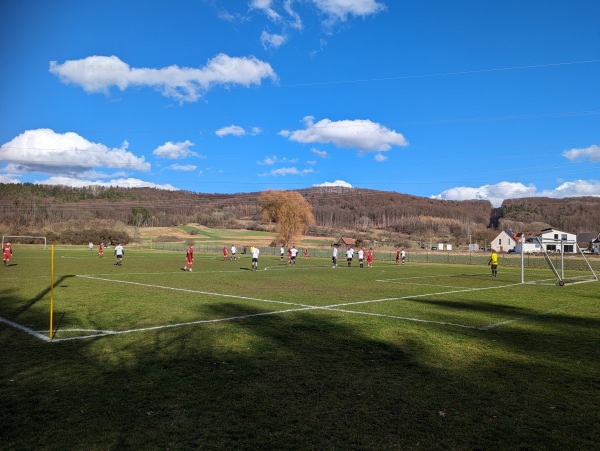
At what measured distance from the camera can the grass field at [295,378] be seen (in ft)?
15.6

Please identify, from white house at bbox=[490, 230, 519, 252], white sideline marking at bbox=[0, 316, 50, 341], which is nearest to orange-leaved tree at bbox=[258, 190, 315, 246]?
white house at bbox=[490, 230, 519, 252]

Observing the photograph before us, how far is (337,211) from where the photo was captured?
14362 centimetres

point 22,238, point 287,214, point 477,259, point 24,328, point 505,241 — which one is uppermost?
point 287,214

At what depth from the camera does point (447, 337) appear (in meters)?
9.80

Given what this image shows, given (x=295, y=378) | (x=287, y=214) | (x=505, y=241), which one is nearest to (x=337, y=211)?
(x=505, y=241)

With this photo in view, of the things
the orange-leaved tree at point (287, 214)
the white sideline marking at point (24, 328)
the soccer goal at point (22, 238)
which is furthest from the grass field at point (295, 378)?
the orange-leaved tree at point (287, 214)

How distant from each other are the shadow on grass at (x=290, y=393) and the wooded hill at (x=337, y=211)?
4073 inches

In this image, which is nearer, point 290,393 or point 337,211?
point 290,393

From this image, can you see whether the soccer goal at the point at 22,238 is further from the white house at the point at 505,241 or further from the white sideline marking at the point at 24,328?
the white house at the point at 505,241

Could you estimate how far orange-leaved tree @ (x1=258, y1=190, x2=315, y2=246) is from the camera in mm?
86000

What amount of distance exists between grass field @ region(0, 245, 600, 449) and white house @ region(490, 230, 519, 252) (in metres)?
90.2

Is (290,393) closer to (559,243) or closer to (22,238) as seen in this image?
(559,243)

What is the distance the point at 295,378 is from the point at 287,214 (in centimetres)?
7936

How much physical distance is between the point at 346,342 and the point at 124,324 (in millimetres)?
5348
